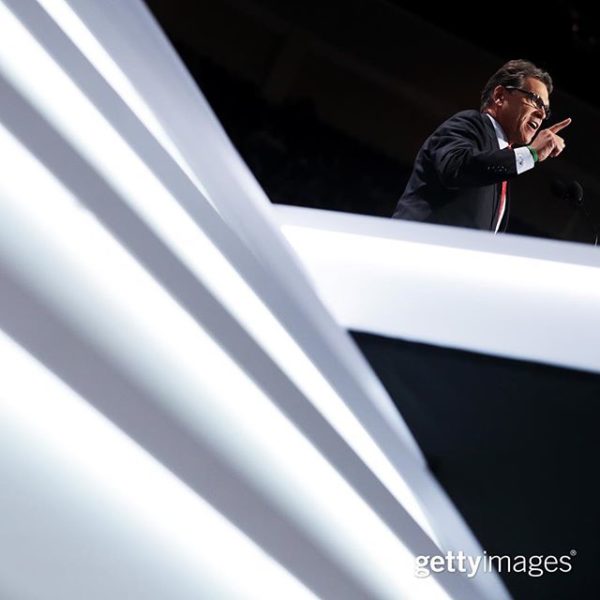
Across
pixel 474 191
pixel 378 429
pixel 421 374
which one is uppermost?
pixel 474 191

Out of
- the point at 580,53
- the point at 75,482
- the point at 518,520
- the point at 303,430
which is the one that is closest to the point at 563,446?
the point at 518,520

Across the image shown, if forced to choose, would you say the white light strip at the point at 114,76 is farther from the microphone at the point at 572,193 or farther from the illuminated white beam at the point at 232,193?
the microphone at the point at 572,193

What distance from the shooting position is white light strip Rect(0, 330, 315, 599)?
0.85 ft

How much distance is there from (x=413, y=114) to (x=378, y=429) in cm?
104

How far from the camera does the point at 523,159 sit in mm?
957

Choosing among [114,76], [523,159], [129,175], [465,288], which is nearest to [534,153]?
[523,159]

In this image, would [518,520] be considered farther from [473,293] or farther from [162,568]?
[162,568]

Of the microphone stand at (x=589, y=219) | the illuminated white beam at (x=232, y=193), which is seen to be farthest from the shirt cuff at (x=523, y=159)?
the illuminated white beam at (x=232, y=193)

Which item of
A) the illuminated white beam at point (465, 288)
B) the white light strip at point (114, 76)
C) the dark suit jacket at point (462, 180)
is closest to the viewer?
the white light strip at point (114, 76)

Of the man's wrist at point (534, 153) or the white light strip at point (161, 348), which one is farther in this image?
the man's wrist at point (534, 153)

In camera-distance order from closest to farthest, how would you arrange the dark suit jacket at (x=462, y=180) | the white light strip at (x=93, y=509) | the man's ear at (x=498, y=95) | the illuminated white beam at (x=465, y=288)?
1. the white light strip at (x=93, y=509)
2. the illuminated white beam at (x=465, y=288)
3. the dark suit jacket at (x=462, y=180)
4. the man's ear at (x=498, y=95)

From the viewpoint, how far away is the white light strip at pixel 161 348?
0.89 feet

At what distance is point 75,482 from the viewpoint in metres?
0.27

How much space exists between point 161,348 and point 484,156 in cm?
71
